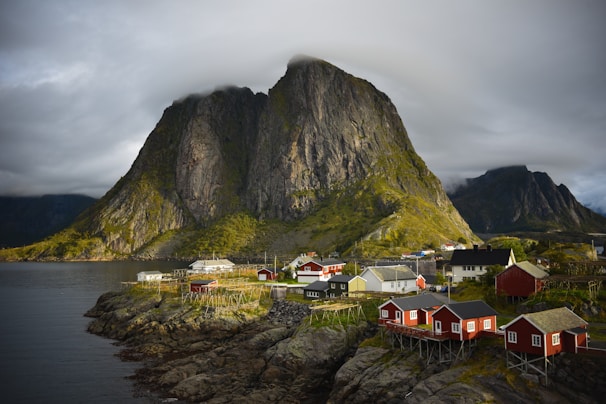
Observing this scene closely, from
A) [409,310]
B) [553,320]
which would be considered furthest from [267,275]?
[553,320]

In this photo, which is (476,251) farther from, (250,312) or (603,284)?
(250,312)

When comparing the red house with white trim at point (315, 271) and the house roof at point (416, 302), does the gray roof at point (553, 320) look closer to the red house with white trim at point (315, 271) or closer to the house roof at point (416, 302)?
the house roof at point (416, 302)

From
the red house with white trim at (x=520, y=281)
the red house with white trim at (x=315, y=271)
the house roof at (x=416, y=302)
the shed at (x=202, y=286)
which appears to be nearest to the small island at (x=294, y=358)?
the shed at (x=202, y=286)

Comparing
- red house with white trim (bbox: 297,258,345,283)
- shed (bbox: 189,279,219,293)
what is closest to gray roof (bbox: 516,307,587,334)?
shed (bbox: 189,279,219,293)

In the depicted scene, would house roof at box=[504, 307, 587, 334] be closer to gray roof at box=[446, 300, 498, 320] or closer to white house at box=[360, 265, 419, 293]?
gray roof at box=[446, 300, 498, 320]

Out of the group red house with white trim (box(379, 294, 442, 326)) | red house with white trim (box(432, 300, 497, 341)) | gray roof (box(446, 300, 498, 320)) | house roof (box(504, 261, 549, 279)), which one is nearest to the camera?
red house with white trim (box(432, 300, 497, 341))

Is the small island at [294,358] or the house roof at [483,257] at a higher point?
the house roof at [483,257]
